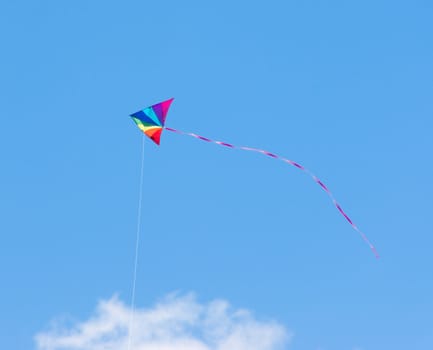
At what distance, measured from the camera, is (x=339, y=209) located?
19750 millimetres

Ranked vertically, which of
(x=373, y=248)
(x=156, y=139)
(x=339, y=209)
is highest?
(x=156, y=139)

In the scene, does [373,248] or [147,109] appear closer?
[373,248]

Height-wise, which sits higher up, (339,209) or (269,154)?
(269,154)

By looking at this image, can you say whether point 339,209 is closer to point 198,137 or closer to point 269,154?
point 269,154

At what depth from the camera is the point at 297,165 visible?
20.3 metres

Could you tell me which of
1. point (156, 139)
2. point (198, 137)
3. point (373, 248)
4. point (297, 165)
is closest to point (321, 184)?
point (297, 165)

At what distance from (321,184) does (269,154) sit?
6.93ft

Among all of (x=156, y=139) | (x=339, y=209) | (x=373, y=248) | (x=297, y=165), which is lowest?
(x=373, y=248)

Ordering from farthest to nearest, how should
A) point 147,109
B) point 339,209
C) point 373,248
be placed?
point 147,109, point 339,209, point 373,248

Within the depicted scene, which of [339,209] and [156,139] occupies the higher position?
[156,139]

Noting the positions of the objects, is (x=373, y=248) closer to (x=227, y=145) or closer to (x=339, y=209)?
(x=339, y=209)

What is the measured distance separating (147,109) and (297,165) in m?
5.92

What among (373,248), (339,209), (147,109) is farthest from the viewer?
(147,109)

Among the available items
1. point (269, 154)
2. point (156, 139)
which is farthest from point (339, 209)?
point (156, 139)
